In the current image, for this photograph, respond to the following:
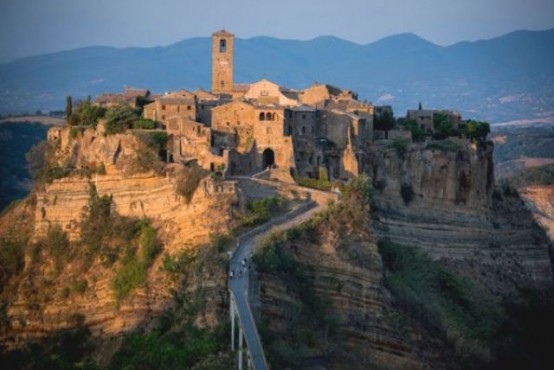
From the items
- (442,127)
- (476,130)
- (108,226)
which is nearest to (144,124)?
(108,226)

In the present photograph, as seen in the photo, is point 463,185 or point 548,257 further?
point 548,257

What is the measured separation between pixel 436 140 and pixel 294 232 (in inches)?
610

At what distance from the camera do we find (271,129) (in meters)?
42.7

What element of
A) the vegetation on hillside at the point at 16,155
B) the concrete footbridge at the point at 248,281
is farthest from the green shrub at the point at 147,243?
the vegetation on hillside at the point at 16,155

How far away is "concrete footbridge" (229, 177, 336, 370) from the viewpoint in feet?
93.6

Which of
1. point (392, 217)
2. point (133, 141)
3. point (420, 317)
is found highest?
point (133, 141)

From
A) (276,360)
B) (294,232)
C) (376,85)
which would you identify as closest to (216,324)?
(276,360)

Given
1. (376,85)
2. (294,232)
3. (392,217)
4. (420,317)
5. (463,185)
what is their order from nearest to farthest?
(294,232), (420,317), (392,217), (463,185), (376,85)

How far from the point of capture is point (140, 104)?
1815 inches

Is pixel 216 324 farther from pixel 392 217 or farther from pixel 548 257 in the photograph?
pixel 548 257

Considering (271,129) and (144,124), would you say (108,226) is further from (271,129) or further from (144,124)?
(271,129)

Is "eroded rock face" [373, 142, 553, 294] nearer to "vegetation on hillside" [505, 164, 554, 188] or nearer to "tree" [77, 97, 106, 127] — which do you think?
"tree" [77, 97, 106, 127]

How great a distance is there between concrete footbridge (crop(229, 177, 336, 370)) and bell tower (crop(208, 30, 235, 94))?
12224mm

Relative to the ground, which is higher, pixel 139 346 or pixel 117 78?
pixel 117 78
